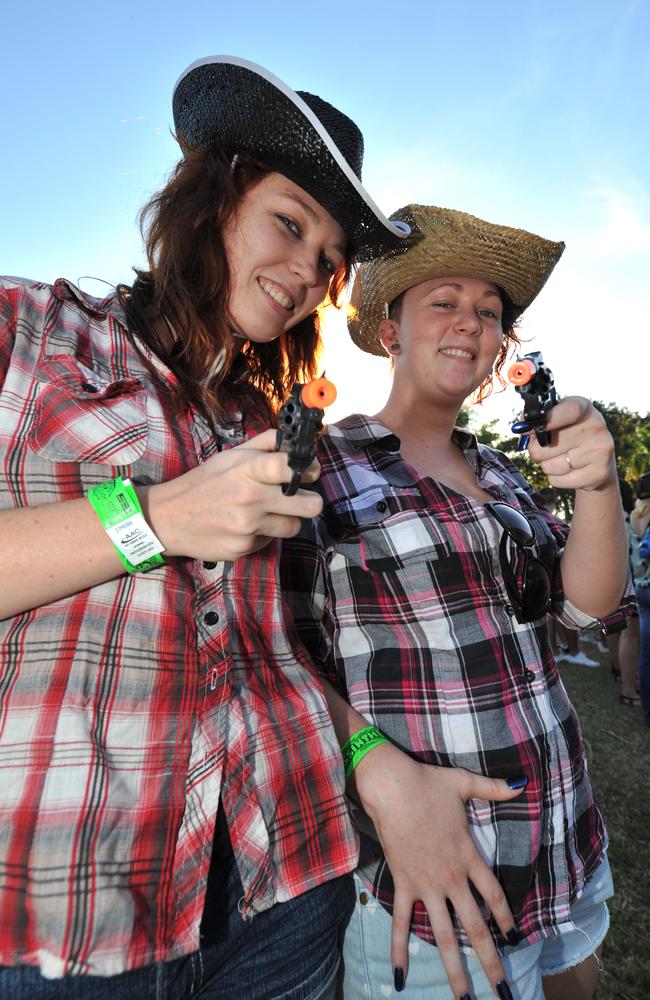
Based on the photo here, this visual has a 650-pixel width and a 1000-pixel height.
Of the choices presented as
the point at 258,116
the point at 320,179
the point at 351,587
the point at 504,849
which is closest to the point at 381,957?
the point at 504,849

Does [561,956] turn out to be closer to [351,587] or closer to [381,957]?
[381,957]

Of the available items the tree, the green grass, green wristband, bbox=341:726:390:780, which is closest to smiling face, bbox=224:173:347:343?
green wristband, bbox=341:726:390:780

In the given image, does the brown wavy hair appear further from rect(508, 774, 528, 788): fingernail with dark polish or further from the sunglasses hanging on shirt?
rect(508, 774, 528, 788): fingernail with dark polish

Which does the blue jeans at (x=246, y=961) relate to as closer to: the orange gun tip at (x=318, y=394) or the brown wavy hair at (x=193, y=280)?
the orange gun tip at (x=318, y=394)

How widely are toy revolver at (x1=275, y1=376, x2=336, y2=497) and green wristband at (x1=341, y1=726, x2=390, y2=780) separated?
97 cm

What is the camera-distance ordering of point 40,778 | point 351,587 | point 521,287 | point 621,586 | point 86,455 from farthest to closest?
point 521,287 → point 621,586 → point 351,587 → point 86,455 → point 40,778

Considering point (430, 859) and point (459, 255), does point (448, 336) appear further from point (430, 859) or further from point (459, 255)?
point (430, 859)

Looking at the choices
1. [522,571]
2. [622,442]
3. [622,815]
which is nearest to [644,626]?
[622,815]

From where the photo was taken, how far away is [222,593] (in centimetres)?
144

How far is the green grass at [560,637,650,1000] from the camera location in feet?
11.4

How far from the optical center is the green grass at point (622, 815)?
11.4 feet

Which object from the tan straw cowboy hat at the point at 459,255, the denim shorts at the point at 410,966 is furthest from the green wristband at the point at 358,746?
the tan straw cowboy hat at the point at 459,255

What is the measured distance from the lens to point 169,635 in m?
1.31

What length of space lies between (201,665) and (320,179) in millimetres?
1482
